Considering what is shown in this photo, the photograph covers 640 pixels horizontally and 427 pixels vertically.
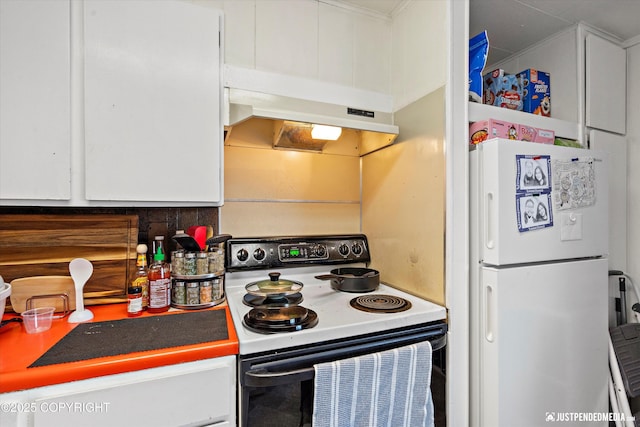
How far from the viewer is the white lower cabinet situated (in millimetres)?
692

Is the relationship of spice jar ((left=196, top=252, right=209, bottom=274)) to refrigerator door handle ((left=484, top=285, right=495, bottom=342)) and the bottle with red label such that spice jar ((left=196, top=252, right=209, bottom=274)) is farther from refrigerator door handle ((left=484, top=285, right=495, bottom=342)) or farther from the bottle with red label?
refrigerator door handle ((left=484, top=285, right=495, bottom=342))

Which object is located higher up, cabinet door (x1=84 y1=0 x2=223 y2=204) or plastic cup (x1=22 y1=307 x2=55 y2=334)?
cabinet door (x1=84 y1=0 x2=223 y2=204)

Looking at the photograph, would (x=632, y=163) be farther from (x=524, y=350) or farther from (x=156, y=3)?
(x=156, y=3)

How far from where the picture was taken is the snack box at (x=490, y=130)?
3.99 ft

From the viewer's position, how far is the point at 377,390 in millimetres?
959

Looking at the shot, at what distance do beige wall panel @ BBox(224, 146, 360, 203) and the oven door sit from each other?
852 mm

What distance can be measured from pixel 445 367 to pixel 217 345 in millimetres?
900

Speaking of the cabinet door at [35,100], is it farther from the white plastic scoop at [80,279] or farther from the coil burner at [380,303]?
the coil burner at [380,303]

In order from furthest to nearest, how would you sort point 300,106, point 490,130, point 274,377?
point 300,106 → point 490,130 → point 274,377

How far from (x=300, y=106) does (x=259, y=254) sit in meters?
0.74

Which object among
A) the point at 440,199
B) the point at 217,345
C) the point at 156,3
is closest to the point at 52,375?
the point at 217,345

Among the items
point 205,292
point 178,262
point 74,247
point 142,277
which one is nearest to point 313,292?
point 205,292

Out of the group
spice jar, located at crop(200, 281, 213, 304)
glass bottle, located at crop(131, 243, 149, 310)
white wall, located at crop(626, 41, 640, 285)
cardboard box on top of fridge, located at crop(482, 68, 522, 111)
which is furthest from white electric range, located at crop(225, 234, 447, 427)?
white wall, located at crop(626, 41, 640, 285)

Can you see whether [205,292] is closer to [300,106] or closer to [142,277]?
[142,277]
